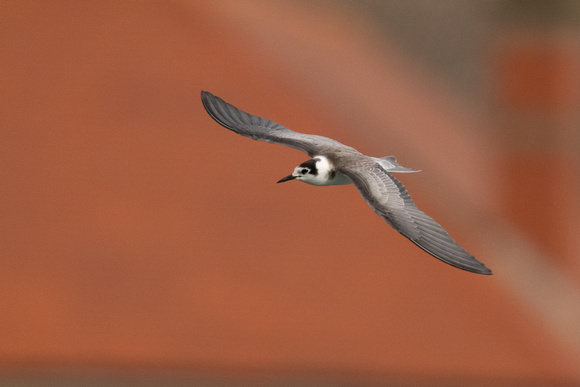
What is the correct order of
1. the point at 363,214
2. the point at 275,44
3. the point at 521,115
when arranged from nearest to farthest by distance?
1. the point at 363,214
2. the point at 275,44
3. the point at 521,115

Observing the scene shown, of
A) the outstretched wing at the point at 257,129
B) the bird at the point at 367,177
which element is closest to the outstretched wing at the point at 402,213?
the bird at the point at 367,177

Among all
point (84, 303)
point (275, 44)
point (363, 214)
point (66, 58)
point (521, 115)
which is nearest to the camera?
point (84, 303)

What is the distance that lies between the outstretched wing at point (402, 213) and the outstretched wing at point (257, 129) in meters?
0.42

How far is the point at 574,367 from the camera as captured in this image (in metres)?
11.6

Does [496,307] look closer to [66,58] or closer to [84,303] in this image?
[84,303]

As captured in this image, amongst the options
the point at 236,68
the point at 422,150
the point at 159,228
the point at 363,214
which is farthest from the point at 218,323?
the point at 422,150

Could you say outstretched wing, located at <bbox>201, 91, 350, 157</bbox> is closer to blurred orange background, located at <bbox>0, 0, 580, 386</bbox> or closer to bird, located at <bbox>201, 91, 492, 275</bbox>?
bird, located at <bbox>201, 91, 492, 275</bbox>

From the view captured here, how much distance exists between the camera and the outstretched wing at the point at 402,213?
9.93 ft

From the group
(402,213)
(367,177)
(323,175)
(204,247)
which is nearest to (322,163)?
(323,175)

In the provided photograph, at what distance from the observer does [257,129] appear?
432 centimetres

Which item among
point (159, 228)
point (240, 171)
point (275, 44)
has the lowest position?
point (159, 228)

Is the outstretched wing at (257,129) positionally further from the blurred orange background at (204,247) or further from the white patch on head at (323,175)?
the blurred orange background at (204,247)

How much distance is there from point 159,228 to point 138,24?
10.5 feet

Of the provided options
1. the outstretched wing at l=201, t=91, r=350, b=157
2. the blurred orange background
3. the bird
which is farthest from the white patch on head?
the blurred orange background
